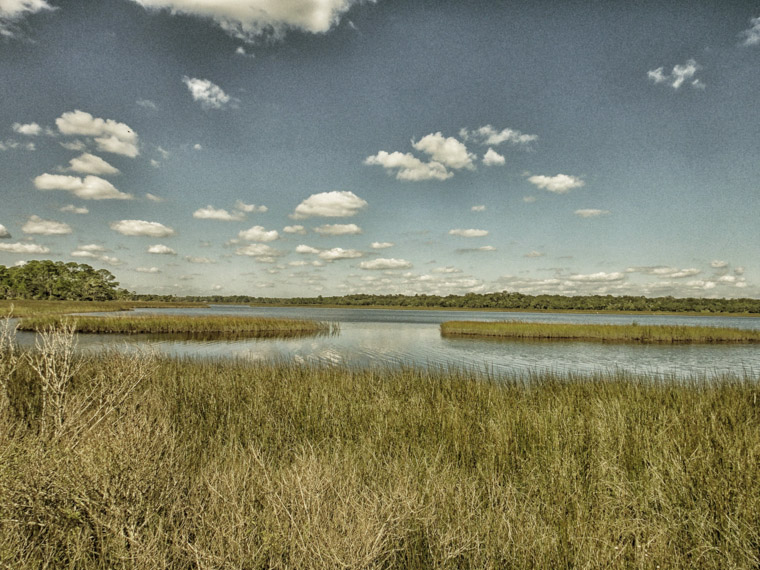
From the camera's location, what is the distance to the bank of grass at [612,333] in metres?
30.9

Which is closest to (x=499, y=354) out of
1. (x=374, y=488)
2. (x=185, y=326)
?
(x=374, y=488)

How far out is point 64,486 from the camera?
282cm

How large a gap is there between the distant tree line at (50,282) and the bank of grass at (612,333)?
96.0 meters

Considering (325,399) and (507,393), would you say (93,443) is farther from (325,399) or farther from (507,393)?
(507,393)

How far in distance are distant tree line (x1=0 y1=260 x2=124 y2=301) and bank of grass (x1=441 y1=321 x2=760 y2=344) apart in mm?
95988

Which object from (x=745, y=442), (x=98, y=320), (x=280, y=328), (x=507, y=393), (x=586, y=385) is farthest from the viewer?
(x=280, y=328)

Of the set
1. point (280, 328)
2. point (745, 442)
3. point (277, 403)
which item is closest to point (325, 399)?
point (277, 403)

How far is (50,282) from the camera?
8819 centimetres

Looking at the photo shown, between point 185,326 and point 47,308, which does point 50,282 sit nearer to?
point 47,308

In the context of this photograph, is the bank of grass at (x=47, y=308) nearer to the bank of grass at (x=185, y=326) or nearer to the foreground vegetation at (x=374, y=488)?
the bank of grass at (x=185, y=326)

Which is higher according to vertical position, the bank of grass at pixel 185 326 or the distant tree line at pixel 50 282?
the distant tree line at pixel 50 282

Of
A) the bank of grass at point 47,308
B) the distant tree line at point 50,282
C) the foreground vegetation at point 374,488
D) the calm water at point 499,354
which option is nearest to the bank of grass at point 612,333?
the calm water at point 499,354

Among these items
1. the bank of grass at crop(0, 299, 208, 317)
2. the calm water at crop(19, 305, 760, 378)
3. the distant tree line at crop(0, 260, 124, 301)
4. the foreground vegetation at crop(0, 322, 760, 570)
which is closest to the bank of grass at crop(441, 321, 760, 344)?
the calm water at crop(19, 305, 760, 378)

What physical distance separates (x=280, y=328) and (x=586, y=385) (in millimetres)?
27116
